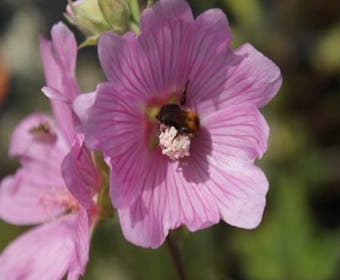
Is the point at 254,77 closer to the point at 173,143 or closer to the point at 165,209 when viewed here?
the point at 173,143

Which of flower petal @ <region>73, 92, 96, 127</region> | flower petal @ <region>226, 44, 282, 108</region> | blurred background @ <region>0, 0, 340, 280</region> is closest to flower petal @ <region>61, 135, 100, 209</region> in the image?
flower petal @ <region>73, 92, 96, 127</region>

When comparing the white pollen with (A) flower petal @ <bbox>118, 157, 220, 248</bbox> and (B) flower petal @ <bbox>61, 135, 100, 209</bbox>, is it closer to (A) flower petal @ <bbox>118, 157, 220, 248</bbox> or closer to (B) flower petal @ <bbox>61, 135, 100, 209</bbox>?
(A) flower petal @ <bbox>118, 157, 220, 248</bbox>

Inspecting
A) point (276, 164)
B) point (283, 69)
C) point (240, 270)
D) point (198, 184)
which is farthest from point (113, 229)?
point (198, 184)

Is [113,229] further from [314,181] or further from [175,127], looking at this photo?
[175,127]

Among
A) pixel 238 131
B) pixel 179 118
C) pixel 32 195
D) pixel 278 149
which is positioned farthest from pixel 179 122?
pixel 278 149

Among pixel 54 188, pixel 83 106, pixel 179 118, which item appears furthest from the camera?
pixel 54 188

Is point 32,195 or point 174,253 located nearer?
point 174,253

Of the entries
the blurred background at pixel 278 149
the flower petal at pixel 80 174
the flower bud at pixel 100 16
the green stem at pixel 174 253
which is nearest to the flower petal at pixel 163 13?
the flower bud at pixel 100 16
